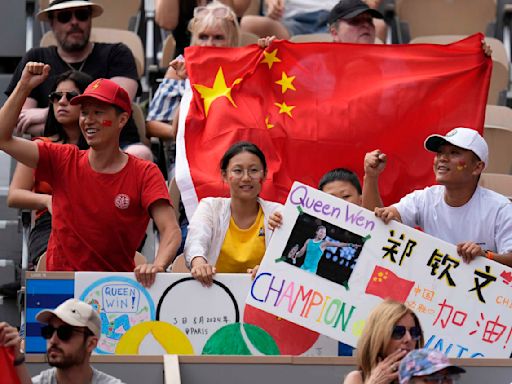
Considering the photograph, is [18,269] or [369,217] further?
[18,269]

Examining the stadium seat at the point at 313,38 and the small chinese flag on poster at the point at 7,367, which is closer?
the small chinese flag on poster at the point at 7,367

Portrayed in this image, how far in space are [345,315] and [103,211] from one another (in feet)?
4.53

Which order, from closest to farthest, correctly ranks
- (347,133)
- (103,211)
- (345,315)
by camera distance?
(345,315) < (103,211) < (347,133)

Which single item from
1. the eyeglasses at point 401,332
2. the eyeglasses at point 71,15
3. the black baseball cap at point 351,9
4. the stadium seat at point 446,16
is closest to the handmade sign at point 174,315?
the eyeglasses at point 401,332

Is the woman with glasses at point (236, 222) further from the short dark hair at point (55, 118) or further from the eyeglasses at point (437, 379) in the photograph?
the eyeglasses at point (437, 379)

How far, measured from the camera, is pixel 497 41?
1191cm

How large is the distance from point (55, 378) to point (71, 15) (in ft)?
14.2

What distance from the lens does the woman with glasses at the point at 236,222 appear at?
320 inches

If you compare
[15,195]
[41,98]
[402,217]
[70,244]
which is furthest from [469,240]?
[41,98]

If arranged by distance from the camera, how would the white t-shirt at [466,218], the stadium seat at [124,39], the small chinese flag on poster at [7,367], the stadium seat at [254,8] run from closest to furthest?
the small chinese flag on poster at [7,367], the white t-shirt at [466,218], the stadium seat at [124,39], the stadium seat at [254,8]

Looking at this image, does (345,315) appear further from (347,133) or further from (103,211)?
(347,133)

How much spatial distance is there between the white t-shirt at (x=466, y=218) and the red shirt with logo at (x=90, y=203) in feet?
4.30

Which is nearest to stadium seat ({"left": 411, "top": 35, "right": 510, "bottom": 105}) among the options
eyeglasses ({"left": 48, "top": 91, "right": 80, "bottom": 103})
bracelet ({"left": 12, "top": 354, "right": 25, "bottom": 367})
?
eyeglasses ({"left": 48, "top": 91, "right": 80, "bottom": 103})

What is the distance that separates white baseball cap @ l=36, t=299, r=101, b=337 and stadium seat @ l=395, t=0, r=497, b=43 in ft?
21.3
